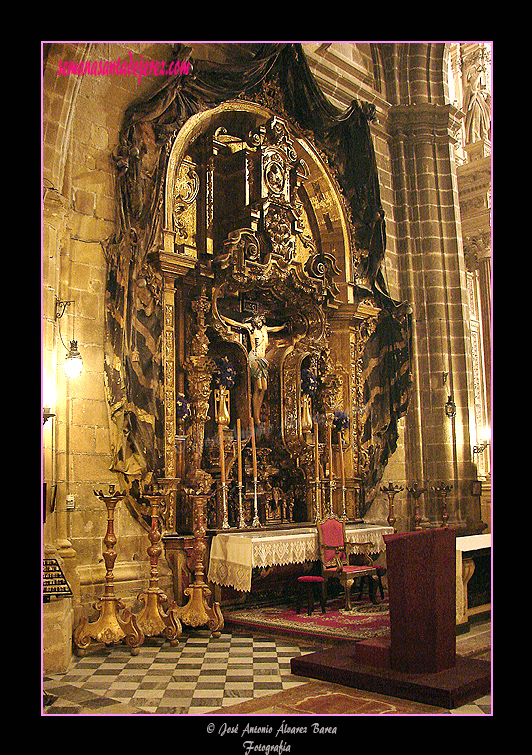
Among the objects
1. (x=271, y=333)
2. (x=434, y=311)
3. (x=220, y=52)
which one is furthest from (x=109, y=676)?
(x=434, y=311)

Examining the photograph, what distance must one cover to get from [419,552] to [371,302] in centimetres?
592

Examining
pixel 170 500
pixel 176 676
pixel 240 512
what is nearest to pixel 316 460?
pixel 240 512

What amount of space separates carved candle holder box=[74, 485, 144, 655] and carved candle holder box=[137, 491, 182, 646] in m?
0.21

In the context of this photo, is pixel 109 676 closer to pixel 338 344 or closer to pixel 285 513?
pixel 285 513

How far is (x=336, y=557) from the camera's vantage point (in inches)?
311

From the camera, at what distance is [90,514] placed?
24.2 feet

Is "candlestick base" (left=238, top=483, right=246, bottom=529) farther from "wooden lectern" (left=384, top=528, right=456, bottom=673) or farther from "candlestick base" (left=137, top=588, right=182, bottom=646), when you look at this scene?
"wooden lectern" (left=384, top=528, right=456, bottom=673)

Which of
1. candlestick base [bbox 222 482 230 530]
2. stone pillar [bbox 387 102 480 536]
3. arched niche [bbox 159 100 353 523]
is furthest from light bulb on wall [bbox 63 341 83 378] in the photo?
stone pillar [bbox 387 102 480 536]

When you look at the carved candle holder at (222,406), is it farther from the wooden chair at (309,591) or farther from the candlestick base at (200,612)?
the candlestick base at (200,612)

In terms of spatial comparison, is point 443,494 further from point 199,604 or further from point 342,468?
point 199,604

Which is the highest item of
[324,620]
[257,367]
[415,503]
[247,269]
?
[247,269]

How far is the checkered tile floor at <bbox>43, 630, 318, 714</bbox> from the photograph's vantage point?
15.8ft

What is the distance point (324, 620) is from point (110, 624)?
2.09m

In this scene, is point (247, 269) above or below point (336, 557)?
above
